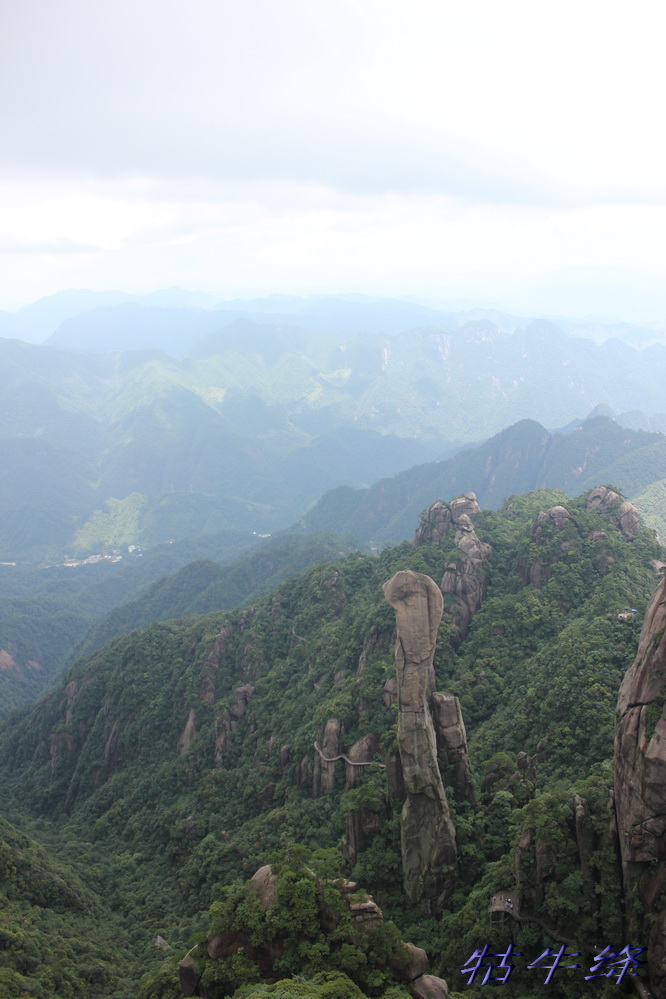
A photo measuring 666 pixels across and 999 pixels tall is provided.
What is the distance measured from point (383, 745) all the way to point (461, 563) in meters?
24.1

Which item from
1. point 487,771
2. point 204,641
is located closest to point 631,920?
point 487,771

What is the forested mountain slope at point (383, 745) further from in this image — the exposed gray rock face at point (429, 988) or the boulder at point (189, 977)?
the exposed gray rock face at point (429, 988)

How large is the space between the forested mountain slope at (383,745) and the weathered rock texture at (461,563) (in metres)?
0.23

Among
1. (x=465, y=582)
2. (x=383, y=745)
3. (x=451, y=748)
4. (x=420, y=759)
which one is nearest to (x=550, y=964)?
(x=420, y=759)

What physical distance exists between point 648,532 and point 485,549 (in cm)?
1435

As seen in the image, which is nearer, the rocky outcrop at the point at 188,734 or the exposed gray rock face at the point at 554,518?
the exposed gray rock face at the point at 554,518

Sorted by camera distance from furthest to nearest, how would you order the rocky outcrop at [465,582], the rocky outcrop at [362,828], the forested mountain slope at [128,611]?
the forested mountain slope at [128,611]
the rocky outcrop at [465,582]
the rocky outcrop at [362,828]

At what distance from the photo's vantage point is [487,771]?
3459 cm

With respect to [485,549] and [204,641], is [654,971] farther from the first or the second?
[204,641]

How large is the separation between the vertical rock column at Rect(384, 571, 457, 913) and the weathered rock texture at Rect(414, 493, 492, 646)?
73.7ft

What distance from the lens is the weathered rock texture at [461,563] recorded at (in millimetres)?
53719

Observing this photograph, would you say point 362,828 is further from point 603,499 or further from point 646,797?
point 603,499

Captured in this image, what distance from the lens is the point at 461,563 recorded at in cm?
5744

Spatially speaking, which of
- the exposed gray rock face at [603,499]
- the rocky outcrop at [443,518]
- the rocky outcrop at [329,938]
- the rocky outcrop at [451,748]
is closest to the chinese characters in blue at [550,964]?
the rocky outcrop at [329,938]
